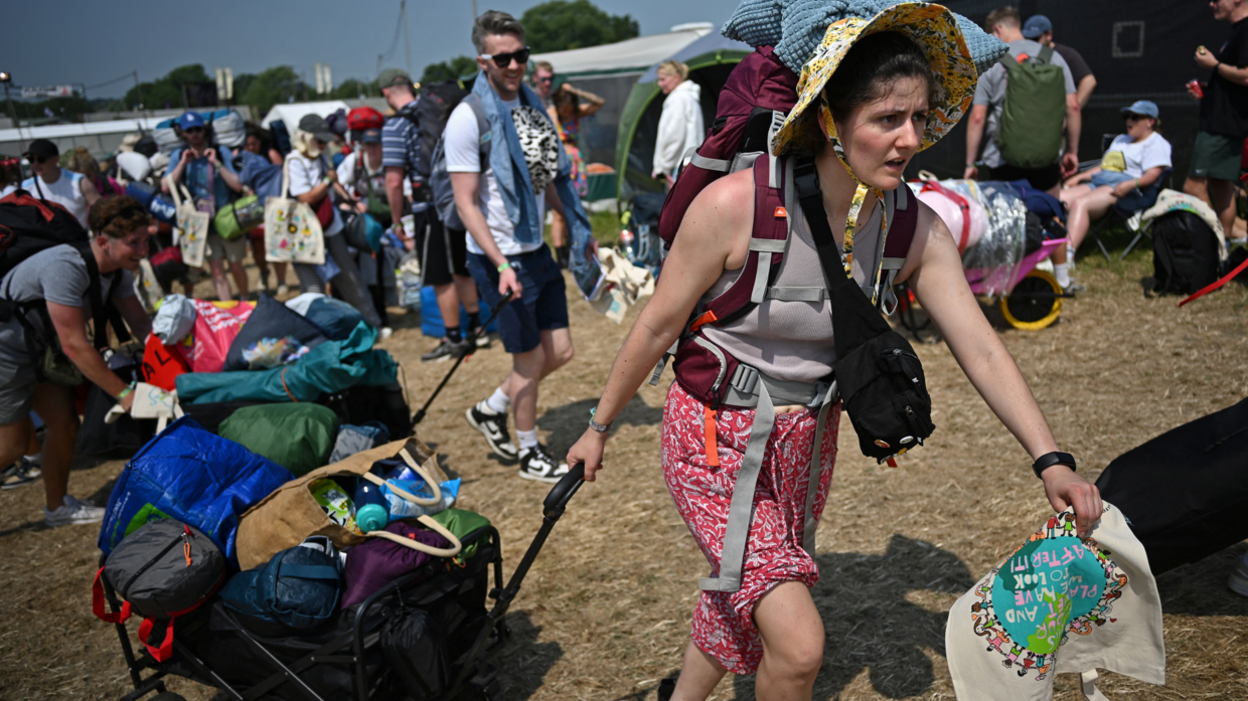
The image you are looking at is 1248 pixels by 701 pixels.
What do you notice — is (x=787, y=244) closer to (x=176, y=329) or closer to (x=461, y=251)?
(x=176, y=329)

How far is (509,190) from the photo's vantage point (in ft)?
13.6

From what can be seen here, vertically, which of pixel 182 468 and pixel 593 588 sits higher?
pixel 182 468


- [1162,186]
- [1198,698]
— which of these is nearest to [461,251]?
[1198,698]

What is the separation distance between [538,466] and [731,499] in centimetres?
274

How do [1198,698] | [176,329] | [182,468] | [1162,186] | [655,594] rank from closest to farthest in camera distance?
[1198,698]
[182,468]
[655,594]
[176,329]
[1162,186]

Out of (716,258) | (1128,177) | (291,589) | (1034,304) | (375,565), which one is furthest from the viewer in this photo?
(1128,177)

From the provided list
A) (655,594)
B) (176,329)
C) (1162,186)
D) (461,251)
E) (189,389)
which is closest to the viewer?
(655,594)

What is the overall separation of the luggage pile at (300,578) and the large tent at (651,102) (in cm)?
856

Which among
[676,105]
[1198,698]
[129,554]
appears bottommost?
[1198,698]

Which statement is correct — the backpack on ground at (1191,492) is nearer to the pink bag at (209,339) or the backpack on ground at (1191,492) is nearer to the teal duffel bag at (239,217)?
the pink bag at (209,339)

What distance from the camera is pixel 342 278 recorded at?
7.65 meters

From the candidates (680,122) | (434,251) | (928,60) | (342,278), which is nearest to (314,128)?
(342,278)

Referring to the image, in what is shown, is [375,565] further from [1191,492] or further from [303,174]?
[303,174]

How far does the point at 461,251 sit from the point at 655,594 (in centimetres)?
350
